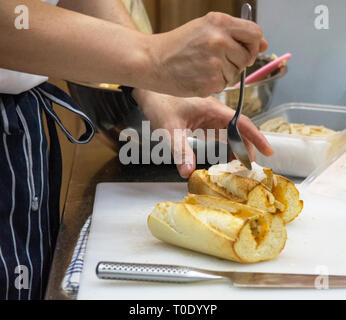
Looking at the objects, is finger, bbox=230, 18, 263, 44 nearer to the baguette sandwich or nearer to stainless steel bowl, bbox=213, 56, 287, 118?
the baguette sandwich

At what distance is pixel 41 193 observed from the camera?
3.16 feet

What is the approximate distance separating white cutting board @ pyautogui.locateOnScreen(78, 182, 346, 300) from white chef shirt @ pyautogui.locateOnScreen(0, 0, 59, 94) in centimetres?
24

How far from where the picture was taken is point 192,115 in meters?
1.08

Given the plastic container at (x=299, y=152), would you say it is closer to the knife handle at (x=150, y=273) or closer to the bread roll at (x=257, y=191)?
the bread roll at (x=257, y=191)

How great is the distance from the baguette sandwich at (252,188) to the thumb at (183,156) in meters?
0.01

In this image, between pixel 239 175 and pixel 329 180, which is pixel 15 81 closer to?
pixel 239 175

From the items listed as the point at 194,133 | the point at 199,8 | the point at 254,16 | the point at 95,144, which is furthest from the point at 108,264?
the point at 199,8

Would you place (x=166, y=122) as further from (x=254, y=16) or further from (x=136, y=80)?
(x=254, y=16)

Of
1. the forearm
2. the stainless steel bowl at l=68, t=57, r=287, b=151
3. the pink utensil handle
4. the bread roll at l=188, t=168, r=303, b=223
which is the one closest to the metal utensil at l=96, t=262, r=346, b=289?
the bread roll at l=188, t=168, r=303, b=223

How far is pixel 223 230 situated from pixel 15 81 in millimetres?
406

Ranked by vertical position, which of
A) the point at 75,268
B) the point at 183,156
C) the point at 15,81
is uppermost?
the point at 15,81

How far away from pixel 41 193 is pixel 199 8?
117 cm

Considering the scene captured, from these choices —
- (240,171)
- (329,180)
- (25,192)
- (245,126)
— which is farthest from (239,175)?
(25,192)

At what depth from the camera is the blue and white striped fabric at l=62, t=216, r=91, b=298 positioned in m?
0.76
